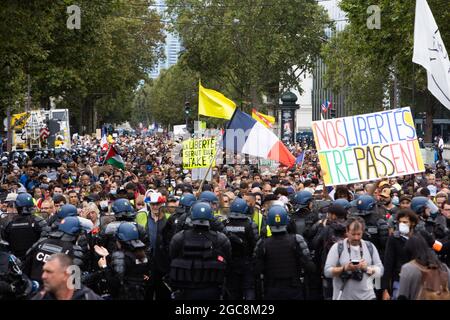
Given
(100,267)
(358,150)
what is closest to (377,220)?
(100,267)

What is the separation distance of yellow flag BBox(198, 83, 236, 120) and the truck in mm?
21758

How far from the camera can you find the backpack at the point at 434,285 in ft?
23.2

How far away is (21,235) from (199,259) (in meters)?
2.99

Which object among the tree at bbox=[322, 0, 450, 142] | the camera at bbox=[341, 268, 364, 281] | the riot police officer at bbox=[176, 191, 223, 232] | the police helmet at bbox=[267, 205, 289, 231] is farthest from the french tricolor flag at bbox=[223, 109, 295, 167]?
the tree at bbox=[322, 0, 450, 142]

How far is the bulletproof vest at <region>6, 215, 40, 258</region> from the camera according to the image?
11.4m

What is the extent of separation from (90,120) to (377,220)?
7736 cm

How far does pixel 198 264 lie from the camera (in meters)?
9.17

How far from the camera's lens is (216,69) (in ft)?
244

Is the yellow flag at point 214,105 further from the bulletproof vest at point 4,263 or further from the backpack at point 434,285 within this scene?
the backpack at point 434,285

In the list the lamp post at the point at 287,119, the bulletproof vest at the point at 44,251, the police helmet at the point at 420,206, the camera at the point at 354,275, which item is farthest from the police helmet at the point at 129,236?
the lamp post at the point at 287,119

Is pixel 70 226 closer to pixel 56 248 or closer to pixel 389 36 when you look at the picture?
pixel 56 248

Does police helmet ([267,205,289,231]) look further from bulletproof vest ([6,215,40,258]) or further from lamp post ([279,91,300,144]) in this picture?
lamp post ([279,91,300,144])
